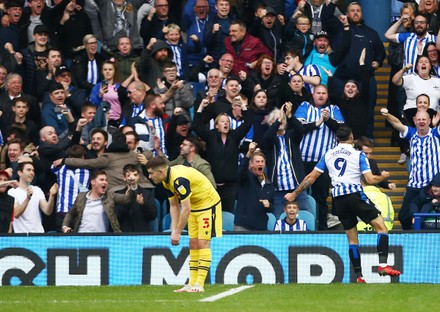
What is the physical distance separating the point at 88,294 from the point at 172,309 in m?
2.40

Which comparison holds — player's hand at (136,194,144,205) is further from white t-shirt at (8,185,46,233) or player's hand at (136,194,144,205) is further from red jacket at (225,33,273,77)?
red jacket at (225,33,273,77)

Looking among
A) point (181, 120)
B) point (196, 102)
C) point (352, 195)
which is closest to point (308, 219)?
point (181, 120)

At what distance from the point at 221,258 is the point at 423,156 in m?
3.92

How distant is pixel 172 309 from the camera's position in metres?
12.9

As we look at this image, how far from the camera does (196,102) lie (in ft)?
67.4

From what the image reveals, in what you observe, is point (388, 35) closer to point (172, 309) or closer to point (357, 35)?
point (357, 35)

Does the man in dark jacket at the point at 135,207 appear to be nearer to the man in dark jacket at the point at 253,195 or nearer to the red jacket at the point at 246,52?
the man in dark jacket at the point at 253,195

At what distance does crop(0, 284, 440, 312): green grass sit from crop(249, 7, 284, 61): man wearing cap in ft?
23.3

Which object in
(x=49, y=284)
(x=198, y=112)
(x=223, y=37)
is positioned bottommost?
Result: (x=49, y=284)

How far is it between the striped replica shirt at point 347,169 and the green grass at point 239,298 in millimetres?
1299

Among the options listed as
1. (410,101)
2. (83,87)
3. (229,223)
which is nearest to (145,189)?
(229,223)

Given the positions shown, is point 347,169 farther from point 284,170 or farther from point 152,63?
point 152,63

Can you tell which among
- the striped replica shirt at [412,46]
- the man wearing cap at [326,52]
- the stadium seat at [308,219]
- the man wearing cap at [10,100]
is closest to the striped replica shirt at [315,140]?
the man wearing cap at [326,52]

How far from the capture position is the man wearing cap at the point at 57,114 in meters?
20.0
